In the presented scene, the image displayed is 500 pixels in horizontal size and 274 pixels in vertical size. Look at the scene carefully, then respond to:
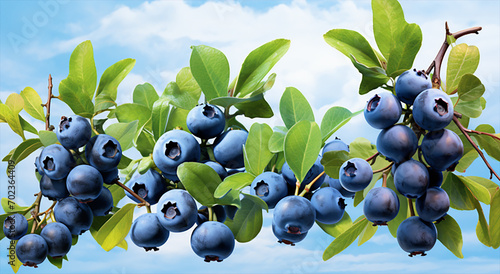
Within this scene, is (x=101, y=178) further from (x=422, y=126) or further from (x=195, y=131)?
(x=422, y=126)

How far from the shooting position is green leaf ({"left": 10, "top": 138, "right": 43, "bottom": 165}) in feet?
4.10

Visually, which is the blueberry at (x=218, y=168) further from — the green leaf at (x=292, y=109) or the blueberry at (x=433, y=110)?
the blueberry at (x=433, y=110)

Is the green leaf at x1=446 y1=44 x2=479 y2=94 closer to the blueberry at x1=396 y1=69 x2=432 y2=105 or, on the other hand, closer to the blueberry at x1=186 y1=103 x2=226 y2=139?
the blueberry at x1=396 y1=69 x2=432 y2=105

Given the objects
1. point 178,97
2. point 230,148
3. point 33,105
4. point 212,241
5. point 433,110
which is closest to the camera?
point 433,110

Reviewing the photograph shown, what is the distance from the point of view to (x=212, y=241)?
1016mm

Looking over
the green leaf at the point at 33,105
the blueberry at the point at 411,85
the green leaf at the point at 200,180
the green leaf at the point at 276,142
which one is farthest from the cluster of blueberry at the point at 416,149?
the green leaf at the point at 33,105

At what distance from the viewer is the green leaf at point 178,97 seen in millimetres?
1220

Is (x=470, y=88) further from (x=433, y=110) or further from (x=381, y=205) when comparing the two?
(x=381, y=205)

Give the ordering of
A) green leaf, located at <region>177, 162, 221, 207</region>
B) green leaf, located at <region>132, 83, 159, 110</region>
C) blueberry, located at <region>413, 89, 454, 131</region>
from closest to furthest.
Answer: blueberry, located at <region>413, 89, 454, 131</region>, green leaf, located at <region>177, 162, 221, 207</region>, green leaf, located at <region>132, 83, 159, 110</region>

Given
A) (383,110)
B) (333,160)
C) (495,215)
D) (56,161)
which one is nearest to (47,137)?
(56,161)

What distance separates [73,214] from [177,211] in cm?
33

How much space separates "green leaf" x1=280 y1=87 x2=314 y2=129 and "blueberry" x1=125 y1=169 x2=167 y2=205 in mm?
344

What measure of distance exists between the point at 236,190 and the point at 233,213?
95 mm

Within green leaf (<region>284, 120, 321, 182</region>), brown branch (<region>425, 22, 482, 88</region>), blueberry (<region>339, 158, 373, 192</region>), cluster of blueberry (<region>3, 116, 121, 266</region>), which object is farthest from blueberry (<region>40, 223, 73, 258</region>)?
brown branch (<region>425, 22, 482, 88</region>)
